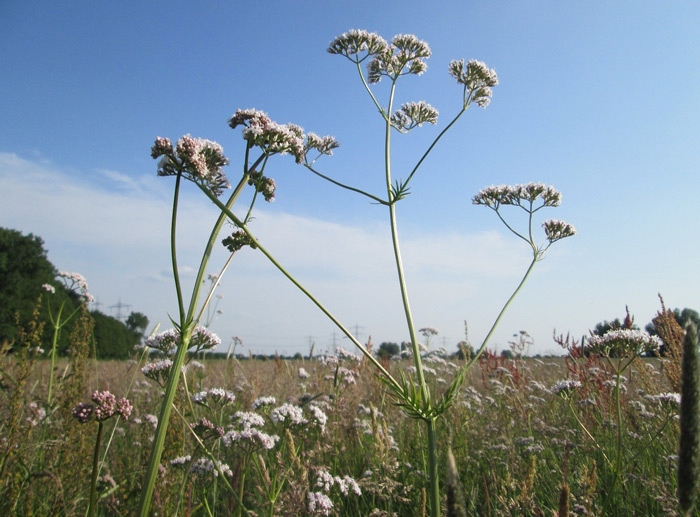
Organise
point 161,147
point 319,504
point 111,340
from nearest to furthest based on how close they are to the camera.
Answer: point 161,147 → point 319,504 → point 111,340

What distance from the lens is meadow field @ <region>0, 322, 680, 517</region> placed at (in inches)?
110

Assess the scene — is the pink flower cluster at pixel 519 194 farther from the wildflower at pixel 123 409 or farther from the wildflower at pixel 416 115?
the wildflower at pixel 123 409

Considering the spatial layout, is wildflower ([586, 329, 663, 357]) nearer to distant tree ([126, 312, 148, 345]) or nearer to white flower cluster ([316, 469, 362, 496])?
white flower cluster ([316, 469, 362, 496])

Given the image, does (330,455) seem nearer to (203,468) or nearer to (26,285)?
(203,468)

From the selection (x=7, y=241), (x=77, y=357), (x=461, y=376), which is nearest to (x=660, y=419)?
(x=461, y=376)

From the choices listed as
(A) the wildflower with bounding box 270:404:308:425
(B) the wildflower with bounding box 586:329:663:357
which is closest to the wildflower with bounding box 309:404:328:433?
(A) the wildflower with bounding box 270:404:308:425

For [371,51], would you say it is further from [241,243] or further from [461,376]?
[461,376]

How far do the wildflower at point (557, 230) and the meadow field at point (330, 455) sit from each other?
1.32 meters

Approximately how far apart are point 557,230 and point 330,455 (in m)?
3.62

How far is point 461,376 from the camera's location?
8.95 ft

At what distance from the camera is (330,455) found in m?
4.54

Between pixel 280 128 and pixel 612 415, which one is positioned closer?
pixel 280 128

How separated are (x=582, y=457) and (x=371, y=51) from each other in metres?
4.94

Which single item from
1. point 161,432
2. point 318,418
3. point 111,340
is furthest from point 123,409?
point 111,340
